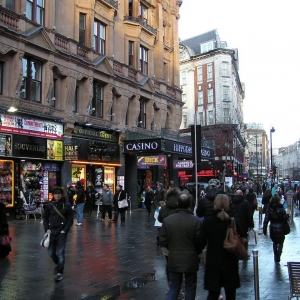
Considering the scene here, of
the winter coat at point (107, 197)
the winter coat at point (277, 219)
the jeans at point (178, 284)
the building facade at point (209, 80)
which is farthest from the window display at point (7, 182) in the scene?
the building facade at point (209, 80)

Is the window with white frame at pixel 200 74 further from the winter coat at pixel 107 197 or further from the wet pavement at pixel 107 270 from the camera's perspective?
the wet pavement at pixel 107 270

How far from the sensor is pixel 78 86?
2464cm

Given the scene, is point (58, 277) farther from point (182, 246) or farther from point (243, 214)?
point (243, 214)

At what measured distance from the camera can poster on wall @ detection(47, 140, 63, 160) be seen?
21422 millimetres

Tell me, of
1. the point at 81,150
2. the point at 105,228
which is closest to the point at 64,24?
the point at 81,150

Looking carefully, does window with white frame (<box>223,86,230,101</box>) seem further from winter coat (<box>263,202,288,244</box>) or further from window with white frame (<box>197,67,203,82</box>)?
winter coat (<box>263,202,288,244</box>)

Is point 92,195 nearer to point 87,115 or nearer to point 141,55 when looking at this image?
point 87,115

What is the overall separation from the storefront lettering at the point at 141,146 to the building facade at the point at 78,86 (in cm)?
92

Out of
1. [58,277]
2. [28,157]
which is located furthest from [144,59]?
[58,277]

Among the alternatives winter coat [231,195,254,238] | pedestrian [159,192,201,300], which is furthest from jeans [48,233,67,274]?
winter coat [231,195,254,238]

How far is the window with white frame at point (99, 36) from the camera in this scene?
85.3ft

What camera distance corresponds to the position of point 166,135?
2931cm

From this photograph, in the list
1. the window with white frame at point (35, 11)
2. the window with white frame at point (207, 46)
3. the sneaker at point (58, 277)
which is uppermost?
the window with white frame at point (207, 46)

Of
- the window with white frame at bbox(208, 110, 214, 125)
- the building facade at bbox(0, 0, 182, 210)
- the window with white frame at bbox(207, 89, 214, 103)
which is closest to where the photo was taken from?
the building facade at bbox(0, 0, 182, 210)
